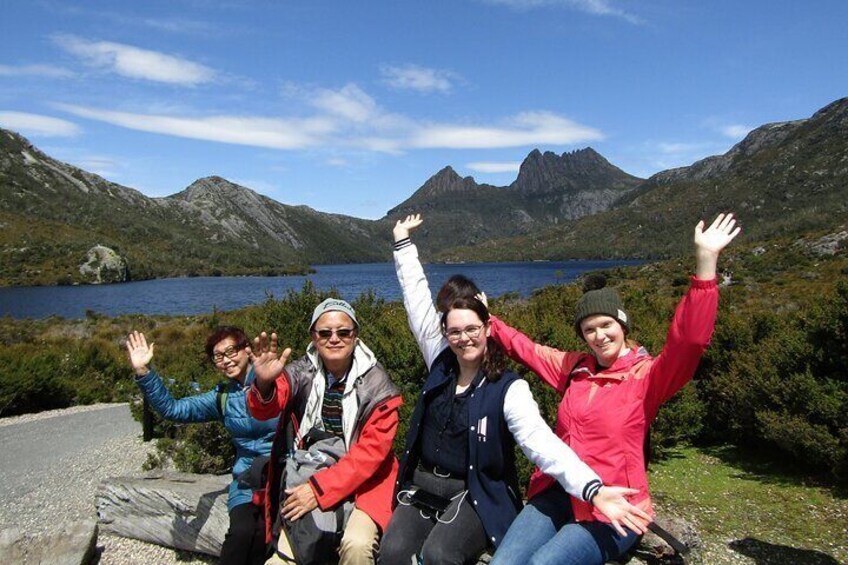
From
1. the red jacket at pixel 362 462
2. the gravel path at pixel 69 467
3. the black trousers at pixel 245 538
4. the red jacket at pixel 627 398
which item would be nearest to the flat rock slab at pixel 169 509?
the gravel path at pixel 69 467

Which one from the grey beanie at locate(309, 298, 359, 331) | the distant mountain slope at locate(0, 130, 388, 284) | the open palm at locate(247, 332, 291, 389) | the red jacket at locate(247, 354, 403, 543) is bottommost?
the red jacket at locate(247, 354, 403, 543)

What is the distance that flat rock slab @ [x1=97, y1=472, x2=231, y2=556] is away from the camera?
4.36 metres

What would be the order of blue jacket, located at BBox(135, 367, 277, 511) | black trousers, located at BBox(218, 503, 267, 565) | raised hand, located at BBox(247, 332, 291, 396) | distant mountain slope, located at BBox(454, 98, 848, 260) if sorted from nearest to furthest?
raised hand, located at BBox(247, 332, 291, 396)
black trousers, located at BBox(218, 503, 267, 565)
blue jacket, located at BBox(135, 367, 277, 511)
distant mountain slope, located at BBox(454, 98, 848, 260)

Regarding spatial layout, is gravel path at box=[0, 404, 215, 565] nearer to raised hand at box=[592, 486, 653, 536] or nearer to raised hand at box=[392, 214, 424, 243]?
raised hand at box=[392, 214, 424, 243]

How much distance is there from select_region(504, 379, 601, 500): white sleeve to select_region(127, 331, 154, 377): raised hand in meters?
2.56

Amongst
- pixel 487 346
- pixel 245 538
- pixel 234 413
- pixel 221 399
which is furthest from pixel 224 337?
pixel 487 346

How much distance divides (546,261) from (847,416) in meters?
189

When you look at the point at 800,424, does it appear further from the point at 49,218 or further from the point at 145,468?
the point at 49,218

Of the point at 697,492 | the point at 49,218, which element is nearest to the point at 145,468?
the point at 697,492

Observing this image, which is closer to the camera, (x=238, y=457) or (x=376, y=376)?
(x=376, y=376)

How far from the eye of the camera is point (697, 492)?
5.72 metres

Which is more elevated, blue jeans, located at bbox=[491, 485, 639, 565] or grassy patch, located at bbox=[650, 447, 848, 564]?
blue jeans, located at bbox=[491, 485, 639, 565]

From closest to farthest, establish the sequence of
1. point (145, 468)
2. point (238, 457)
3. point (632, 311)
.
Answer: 1. point (238, 457)
2. point (145, 468)
3. point (632, 311)

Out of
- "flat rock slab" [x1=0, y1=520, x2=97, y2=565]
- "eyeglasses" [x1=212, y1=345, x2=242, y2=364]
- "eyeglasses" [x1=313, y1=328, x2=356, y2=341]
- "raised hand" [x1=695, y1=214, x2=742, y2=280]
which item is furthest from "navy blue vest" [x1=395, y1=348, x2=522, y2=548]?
"flat rock slab" [x1=0, y1=520, x2=97, y2=565]
